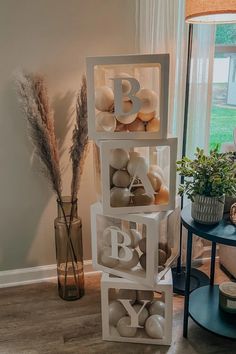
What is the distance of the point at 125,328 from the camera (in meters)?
1.81

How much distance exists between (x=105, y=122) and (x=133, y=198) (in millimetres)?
369

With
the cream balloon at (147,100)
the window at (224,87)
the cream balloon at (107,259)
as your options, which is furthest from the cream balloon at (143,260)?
the window at (224,87)

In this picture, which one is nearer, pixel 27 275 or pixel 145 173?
pixel 145 173

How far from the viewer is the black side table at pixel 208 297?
1.58m

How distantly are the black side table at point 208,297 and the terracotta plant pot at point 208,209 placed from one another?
0.03m

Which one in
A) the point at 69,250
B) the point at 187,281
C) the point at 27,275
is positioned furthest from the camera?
the point at 27,275

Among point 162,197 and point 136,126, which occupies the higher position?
point 136,126

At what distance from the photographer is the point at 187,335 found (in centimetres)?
187

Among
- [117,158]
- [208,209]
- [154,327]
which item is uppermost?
[117,158]

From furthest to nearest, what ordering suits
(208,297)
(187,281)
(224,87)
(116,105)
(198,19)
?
(224,87), (208,297), (198,19), (187,281), (116,105)

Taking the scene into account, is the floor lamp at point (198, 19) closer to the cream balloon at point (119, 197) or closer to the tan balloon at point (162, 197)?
the tan balloon at point (162, 197)

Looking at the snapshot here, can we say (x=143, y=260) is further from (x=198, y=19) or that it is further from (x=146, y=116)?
(x=198, y=19)

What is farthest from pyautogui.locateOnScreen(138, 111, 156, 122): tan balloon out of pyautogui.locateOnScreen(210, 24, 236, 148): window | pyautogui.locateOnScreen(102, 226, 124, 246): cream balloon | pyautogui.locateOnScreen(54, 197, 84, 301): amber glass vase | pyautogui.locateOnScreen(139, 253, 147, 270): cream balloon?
pyautogui.locateOnScreen(210, 24, 236, 148): window

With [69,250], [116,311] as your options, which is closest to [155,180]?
[116,311]
